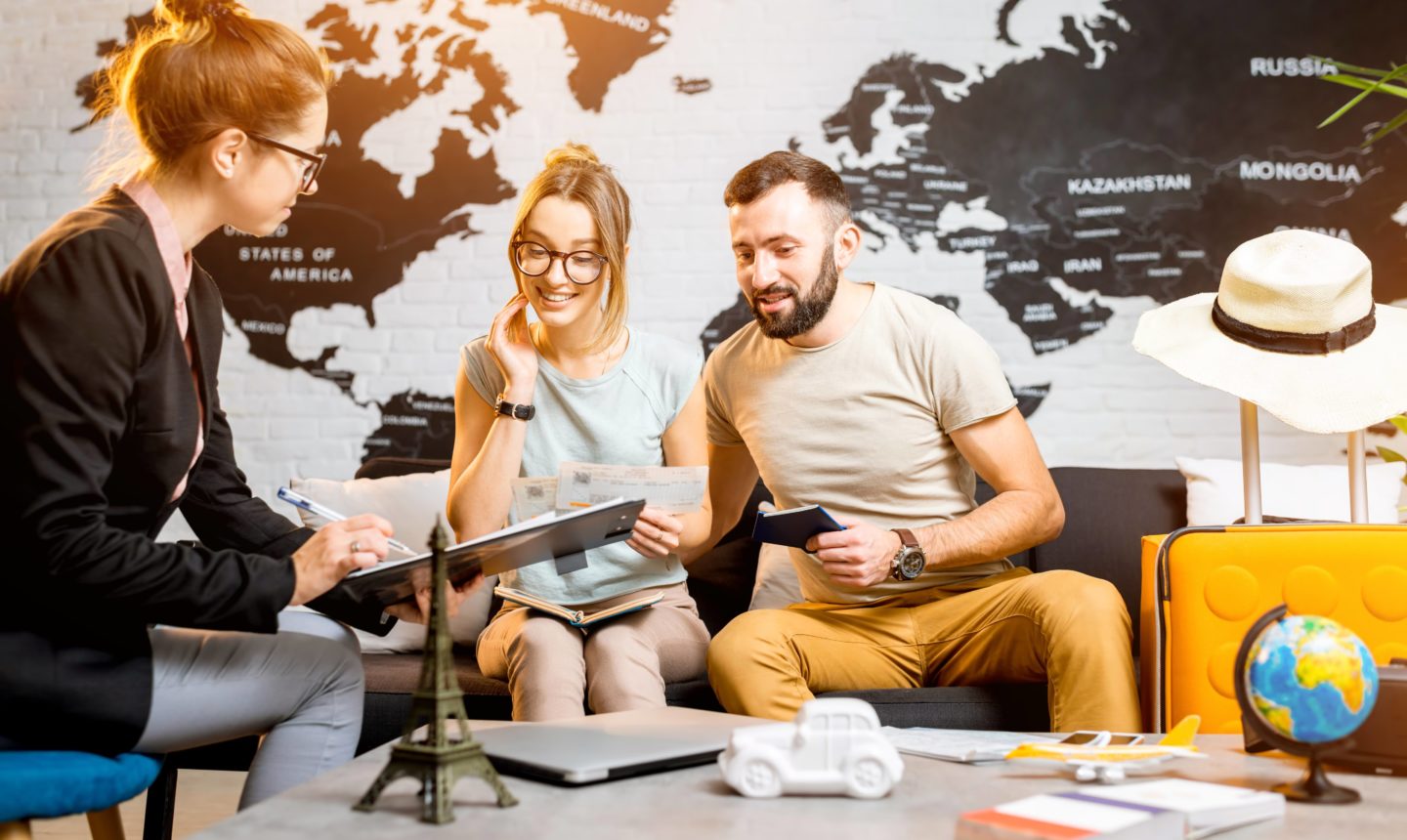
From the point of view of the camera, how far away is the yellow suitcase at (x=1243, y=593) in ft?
6.43

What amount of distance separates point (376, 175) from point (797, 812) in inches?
122

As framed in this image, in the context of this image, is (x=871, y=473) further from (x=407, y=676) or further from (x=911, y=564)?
(x=407, y=676)

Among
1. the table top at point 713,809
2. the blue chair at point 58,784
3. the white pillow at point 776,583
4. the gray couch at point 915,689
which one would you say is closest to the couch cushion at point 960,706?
the gray couch at point 915,689

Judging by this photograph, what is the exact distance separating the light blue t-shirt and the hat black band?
3.47ft

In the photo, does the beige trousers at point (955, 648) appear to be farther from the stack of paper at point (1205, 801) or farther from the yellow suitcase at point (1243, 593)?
the stack of paper at point (1205, 801)

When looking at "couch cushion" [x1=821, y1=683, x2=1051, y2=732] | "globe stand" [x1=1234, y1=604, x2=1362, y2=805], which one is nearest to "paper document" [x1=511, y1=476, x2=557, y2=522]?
"couch cushion" [x1=821, y1=683, x2=1051, y2=732]

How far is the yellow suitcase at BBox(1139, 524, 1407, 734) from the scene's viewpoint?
1960mm

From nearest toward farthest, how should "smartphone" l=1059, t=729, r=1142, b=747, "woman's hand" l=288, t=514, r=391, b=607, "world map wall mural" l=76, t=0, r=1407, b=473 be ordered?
1. "smartphone" l=1059, t=729, r=1142, b=747
2. "woman's hand" l=288, t=514, r=391, b=607
3. "world map wall mural" l=76, t=0, r=1407, b=473

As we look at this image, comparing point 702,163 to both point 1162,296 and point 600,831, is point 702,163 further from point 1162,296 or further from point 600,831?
point 600,831

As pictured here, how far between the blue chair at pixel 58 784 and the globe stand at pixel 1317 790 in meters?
1.25

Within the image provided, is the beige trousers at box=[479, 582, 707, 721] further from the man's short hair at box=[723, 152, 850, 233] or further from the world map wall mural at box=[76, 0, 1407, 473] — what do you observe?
the world map wall mural at box=[76, 0, 1407, 473]

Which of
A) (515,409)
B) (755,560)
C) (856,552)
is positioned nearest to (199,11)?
(515,409)

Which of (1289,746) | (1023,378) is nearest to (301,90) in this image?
(1289,746)

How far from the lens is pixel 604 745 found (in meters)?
1.32
